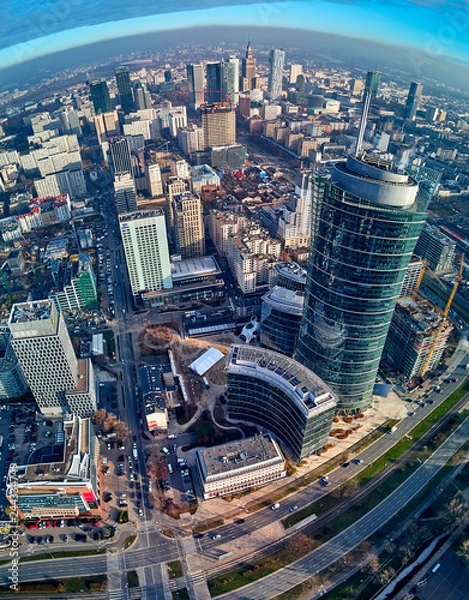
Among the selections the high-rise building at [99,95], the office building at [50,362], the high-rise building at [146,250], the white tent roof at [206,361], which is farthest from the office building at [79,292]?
the high-rise building at [99,95]

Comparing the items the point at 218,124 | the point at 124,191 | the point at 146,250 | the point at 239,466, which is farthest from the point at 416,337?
the point at 218,124

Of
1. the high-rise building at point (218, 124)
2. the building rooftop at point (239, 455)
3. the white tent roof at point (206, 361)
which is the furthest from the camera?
the high-rise building at point (218, 124)

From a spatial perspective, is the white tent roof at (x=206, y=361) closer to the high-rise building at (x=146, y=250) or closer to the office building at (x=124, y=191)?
the high-rise building at (x=146, y=250)

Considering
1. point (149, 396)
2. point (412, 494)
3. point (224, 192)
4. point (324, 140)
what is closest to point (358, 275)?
point (412, 494)

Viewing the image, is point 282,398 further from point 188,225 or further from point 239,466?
point 188,225

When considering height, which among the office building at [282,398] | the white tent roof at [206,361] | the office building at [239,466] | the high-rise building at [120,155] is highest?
the high-rise building at [120,155]

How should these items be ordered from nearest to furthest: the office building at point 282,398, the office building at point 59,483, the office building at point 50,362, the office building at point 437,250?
the office building at point 59,483 → the office building at point 282,398 → the office building at point 50,362 → the office building at point 437,250
